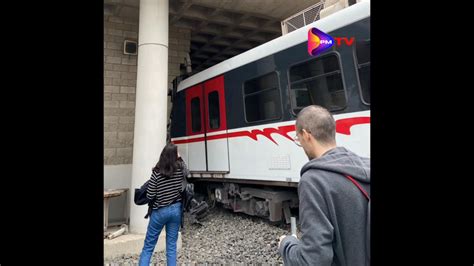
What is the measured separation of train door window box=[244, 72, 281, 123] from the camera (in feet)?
18.4

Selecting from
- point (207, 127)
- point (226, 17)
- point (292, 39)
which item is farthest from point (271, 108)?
point (226, 17)

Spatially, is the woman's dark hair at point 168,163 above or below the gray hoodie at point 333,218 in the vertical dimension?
above

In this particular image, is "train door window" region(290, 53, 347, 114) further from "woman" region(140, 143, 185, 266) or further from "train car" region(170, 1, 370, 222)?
"woman" region(140, 143, 185, 266)

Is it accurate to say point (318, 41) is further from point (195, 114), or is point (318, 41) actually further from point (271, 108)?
point (195, 114)

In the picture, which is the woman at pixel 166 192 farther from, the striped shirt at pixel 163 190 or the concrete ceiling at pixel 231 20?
the concrete ceiling at pixel 231 20

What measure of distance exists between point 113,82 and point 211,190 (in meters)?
3.70

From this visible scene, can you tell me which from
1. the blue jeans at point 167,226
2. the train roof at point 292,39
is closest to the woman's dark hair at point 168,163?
the blue jeans at point 167,226

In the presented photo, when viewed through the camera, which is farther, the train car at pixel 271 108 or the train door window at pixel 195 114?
the train door window at pixel 195 114

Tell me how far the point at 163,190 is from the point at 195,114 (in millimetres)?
4228

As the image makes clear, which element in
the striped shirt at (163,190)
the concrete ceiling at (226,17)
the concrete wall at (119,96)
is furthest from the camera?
the concrete ceiling at (226,17)

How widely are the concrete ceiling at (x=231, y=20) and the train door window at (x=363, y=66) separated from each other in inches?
203

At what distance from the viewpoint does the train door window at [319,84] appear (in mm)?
4646

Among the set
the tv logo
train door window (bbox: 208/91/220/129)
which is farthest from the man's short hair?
train door window (bbox: 208/91/220/129)

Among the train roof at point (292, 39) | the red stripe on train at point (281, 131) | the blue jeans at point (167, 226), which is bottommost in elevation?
the blue jeans at point (167, 226)
